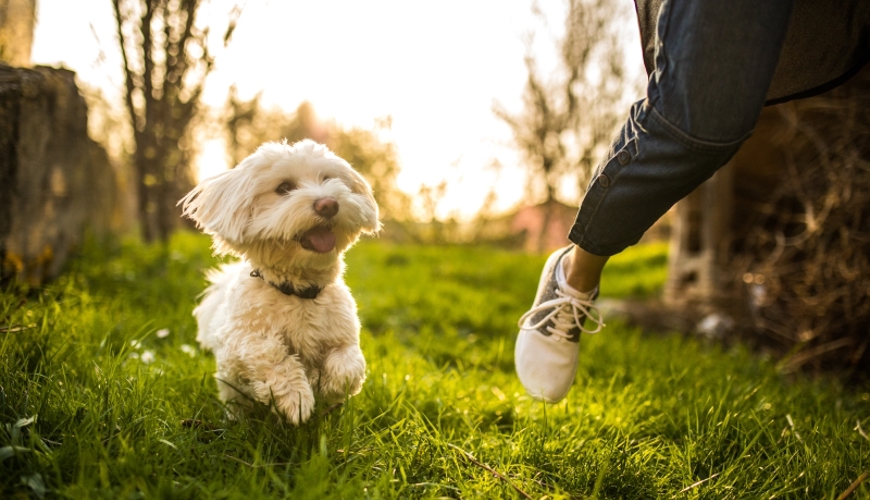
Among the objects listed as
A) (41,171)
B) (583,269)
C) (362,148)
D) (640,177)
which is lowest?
(362,148)

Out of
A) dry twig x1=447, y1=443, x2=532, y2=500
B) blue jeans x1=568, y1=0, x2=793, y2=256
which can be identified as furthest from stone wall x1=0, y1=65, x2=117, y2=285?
blue jeans x1=568, y1=0, x2=793, y2=256

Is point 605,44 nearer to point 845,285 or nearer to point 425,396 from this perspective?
point 845,285

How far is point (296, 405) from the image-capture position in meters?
1.76

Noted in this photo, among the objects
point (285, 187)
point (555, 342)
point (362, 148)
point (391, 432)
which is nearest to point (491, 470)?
point (391, 432)

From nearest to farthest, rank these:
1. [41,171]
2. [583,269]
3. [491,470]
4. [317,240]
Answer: [491,470], [317,240], [583,269], [41,171]

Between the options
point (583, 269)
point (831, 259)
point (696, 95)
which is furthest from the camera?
point (831, 259)

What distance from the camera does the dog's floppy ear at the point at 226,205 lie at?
6.35 feet

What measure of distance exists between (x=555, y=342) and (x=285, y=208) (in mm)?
1190

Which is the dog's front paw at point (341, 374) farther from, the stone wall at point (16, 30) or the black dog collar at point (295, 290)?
the stone wall at point (16, 30)

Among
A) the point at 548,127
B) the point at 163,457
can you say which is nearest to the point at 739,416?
the point at 163,457

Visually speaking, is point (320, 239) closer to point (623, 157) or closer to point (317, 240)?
point (317, 240)

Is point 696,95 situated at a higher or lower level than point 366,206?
higher

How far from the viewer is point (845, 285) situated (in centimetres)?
362

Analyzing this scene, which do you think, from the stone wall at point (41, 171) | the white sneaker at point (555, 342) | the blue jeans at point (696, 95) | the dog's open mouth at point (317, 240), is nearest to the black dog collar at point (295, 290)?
the dog's open mouth at point (317, 240)
